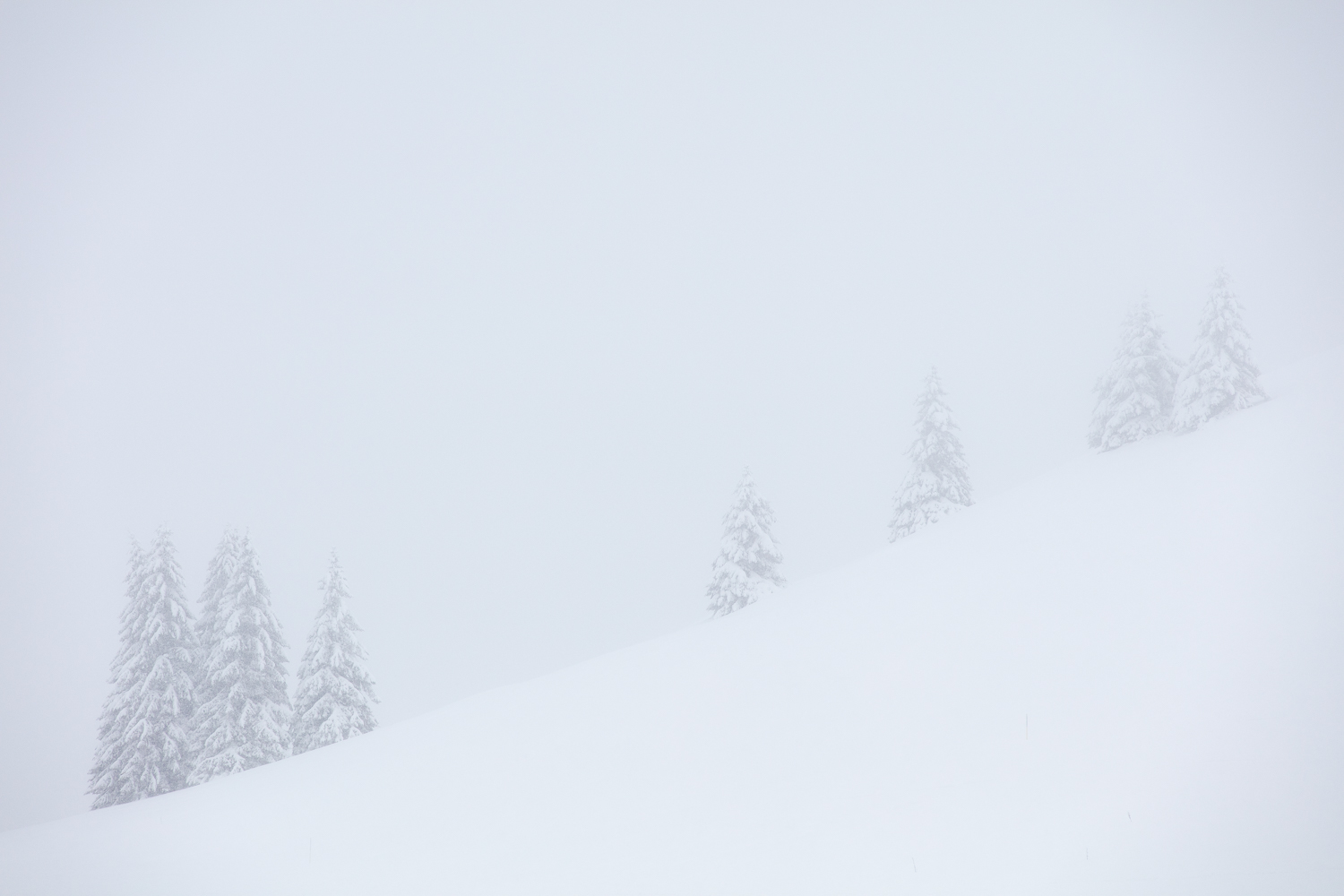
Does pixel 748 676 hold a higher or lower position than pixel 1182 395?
lower

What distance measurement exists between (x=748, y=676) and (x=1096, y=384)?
A: 71.3 ft

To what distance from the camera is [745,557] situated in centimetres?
3156

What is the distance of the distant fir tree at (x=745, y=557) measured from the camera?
100 feet

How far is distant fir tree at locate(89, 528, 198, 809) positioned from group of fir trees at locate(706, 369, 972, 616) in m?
20.3

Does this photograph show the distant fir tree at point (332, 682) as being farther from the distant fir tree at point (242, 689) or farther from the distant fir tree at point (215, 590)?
the distant fir tree at point (215, 590)

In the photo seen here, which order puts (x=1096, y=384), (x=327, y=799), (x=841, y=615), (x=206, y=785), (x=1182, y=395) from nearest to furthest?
(x=327, y=799), (x=841, y=615), (x=206, y=785), (x=1182, y=395), (x=1096, y=384)

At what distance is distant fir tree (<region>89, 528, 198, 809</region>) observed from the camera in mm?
24203

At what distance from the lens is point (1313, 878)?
6.02 metres

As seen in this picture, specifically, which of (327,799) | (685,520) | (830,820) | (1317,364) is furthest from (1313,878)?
(685,520)

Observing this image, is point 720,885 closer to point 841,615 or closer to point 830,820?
point 830,820

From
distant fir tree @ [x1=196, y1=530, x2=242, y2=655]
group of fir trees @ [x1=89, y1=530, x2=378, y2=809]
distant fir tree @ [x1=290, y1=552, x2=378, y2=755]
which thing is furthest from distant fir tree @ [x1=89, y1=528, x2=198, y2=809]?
distant fir tree @ [x1=290, y1=552, x2=378, y2=755]

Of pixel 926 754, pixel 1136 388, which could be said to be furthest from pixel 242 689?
pixel 1136 388

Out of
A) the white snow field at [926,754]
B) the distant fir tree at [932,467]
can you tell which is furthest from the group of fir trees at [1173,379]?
the distant fir tree at [932,467]

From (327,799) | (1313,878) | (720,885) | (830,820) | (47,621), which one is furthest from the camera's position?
(47,621)
